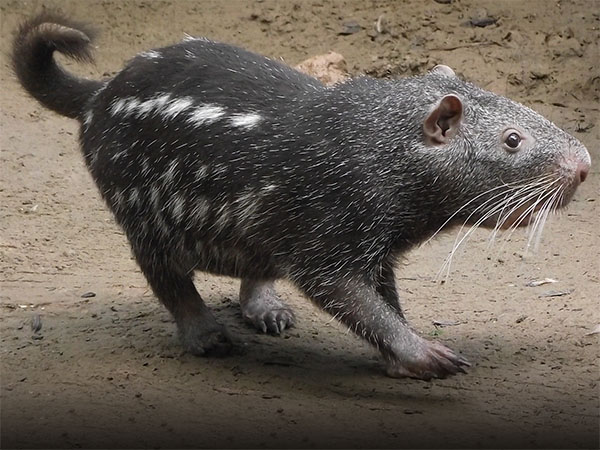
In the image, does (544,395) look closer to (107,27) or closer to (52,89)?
(52,89)

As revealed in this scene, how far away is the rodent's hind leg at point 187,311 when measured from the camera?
21.3 feet

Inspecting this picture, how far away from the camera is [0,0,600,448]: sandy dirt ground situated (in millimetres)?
5320

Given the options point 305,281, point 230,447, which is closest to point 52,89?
point 305,281

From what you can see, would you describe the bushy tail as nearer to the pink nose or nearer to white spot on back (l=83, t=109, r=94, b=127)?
white spot on back (l=83, t=109, r=94, b=127)

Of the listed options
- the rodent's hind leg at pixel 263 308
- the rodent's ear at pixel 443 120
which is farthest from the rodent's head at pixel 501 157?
the rodent's hind leg at pixel 263 308

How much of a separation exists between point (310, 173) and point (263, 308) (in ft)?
4.84

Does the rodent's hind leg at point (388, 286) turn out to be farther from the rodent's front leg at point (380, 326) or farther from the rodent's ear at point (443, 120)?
the rodent's ear at point (443, 120)

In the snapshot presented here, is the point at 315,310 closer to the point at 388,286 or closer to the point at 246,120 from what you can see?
the point at 388,286

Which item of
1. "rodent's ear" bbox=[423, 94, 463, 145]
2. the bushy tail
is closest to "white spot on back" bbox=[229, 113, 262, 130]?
"rodent's ear" bbox=[423, 94, 463, 145]

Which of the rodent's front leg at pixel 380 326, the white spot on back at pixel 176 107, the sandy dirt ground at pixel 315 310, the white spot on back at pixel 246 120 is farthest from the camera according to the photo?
the white spot on back at pixel 176 107

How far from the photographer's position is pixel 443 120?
5832 millimetres

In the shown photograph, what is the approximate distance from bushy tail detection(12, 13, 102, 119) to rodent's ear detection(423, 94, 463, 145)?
90.8 inches

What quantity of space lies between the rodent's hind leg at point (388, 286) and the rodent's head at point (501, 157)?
626mm

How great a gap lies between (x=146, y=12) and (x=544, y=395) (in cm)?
754
